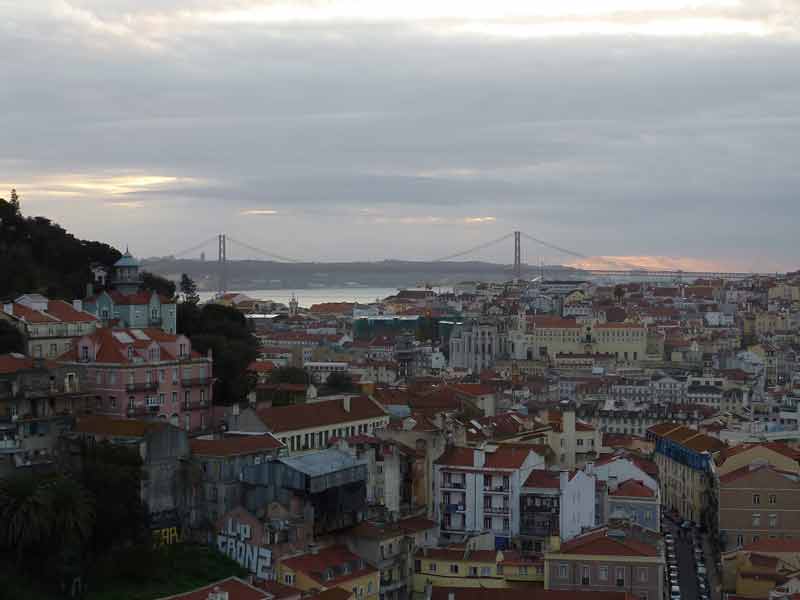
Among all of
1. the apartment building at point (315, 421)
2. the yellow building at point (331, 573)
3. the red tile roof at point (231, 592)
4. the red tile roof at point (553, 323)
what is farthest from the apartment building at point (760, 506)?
the red tile roof at point (553, 323)

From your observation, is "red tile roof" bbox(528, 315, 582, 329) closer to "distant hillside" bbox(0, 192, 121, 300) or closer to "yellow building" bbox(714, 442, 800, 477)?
"distant hillside" bbox(0, 192, 121, 300)

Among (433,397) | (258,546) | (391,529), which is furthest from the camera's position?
(433,397)

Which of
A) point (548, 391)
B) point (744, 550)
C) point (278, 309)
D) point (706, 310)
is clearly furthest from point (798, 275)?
point (744, 550)

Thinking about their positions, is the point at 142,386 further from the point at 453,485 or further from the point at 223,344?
the point at 453,485

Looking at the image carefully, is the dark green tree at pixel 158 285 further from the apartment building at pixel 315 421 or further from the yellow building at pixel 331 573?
the yellow building at pixel 331 573

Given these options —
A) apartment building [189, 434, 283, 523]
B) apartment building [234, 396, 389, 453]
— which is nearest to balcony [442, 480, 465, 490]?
apartment building [234, 396, 389, 453]

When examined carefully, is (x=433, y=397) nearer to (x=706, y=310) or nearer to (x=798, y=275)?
(x=706, y=310)

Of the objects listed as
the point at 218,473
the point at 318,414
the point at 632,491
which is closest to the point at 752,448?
the point at 632,491
